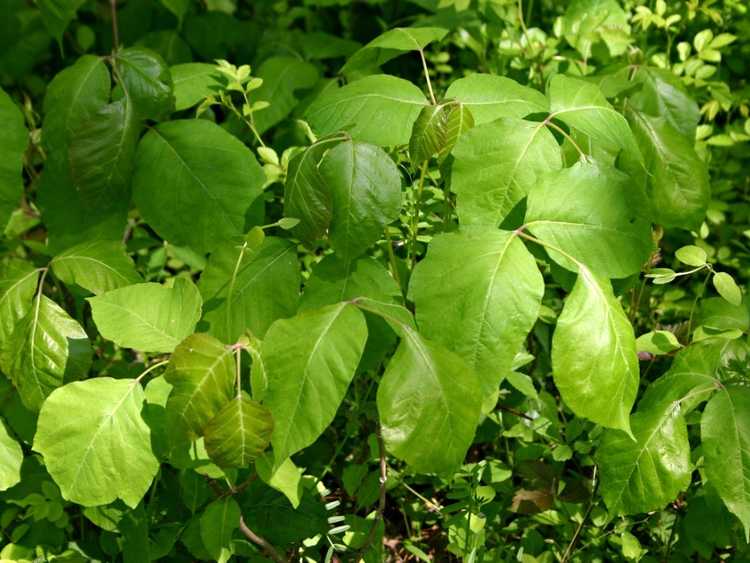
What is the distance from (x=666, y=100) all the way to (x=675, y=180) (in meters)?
0.35

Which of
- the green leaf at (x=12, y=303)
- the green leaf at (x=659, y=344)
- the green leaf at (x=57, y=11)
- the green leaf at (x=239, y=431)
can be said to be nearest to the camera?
the green leaf at (x=239, y=431)

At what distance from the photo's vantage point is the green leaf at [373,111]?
63.9 inches

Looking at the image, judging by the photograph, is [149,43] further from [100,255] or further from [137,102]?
[100,255]

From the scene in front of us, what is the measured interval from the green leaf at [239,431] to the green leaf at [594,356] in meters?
0.49

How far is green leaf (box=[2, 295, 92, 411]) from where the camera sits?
65.1 inches

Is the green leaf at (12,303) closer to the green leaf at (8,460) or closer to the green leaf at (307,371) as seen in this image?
the green leaf at (8,460)

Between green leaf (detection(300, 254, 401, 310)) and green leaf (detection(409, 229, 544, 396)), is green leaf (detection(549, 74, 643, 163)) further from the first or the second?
green leaf (detection(300, 254, 401, 310))

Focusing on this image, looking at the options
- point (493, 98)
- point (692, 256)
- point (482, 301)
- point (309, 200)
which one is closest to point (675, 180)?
point (692, 256)

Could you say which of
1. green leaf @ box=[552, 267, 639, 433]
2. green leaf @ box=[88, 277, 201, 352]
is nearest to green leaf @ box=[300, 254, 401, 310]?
green leaf @ box=[88, 277, 201, 352]

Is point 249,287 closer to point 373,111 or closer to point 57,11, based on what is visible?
point 373,111

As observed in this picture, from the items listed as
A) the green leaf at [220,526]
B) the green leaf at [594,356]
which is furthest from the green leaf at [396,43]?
the green leaf at [220,526]

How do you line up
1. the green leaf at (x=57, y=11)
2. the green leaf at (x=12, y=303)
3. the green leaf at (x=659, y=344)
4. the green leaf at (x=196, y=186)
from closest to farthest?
the green leaf at (x=12, y=303) → the green leaf at (x=659, y=344) → the green leaf at (x=196, y=186) → the green leaf at (x=57, y=11)

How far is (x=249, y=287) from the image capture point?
1.63 meters

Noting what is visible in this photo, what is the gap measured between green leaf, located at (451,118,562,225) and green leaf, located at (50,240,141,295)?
74cm
